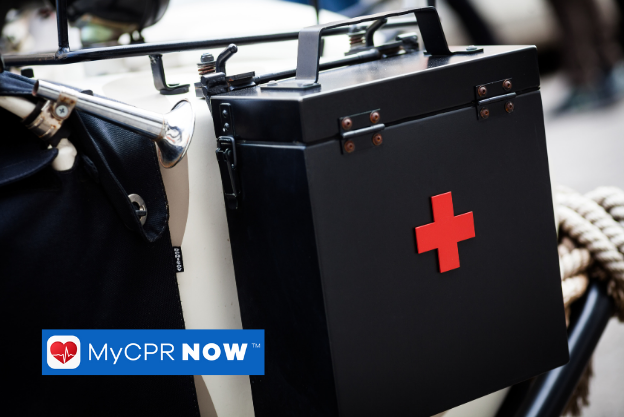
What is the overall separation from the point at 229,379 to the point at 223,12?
2.66 feet

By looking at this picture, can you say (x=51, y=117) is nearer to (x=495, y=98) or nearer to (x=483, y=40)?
(x=495, y=98)

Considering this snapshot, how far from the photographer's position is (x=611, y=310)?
3.05 ft

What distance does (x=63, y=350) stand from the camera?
552mm

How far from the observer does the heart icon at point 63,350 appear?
0.55 meters

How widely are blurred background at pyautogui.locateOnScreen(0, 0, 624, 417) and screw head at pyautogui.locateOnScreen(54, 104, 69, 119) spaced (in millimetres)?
279

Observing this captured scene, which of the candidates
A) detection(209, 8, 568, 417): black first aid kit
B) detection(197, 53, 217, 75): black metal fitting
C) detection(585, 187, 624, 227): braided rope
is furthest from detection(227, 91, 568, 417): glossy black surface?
detection(585, 187, 624, 227): braided rope

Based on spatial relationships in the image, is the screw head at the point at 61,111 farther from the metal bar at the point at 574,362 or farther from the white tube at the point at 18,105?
the metal bar at the point at 574,362

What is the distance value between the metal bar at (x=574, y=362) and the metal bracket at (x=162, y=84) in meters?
0.58

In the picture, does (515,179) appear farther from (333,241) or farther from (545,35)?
(545,35)

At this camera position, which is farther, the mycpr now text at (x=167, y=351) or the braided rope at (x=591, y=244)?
the braided rope at (x=591, y=244)

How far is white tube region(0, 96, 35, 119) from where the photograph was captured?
20.4 inches

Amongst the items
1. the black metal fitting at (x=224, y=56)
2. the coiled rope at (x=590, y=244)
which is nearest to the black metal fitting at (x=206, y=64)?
the black metal fitting at (x=224, y=56)

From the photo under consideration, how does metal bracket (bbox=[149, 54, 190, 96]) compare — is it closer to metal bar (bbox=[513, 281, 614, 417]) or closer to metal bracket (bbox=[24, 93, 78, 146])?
metal bracket (bbox=[24, 93, 78, 146])

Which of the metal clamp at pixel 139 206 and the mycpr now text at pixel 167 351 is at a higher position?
the metal clamp at pixel 139 206
